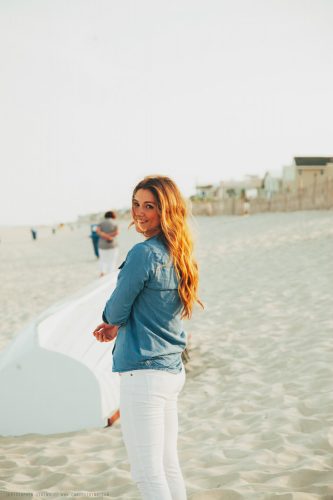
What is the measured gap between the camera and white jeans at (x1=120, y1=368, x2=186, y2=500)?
70.2 inches

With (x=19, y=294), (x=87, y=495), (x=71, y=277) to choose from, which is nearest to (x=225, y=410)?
(x=87, y=495)

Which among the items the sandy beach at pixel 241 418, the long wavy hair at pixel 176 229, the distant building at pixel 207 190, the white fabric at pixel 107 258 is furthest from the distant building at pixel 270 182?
the long wavy hair at pixel 176 229

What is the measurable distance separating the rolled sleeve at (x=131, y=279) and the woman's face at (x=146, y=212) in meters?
0.13

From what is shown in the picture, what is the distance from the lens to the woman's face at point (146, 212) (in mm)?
1866

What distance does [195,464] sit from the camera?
3.15 m

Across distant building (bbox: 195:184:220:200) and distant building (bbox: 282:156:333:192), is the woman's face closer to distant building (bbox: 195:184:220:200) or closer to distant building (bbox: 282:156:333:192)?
distant building (bbox: 282:156:333:192)

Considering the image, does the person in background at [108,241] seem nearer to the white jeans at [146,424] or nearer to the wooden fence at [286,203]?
the white jeans at [146,424]

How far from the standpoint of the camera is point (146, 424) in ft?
5.84

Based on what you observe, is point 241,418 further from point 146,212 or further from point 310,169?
point 310,169

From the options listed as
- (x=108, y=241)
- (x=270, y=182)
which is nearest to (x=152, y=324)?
(x=108, y=241)

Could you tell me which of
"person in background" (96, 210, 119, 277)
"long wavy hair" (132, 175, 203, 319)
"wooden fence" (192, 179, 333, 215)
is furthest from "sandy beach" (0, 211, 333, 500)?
"wooden fence" (192, 179, 333, 215)

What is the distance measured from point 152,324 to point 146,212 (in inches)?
17.7

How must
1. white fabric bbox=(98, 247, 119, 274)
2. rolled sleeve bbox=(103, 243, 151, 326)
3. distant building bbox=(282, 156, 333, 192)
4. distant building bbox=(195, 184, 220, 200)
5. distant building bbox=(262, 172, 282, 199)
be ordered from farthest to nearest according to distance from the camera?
distant building bbox=(195, 184, 220, 200) → distant building bbox=(262, 172, 282, 199) → distant building bbox=(282, 156, 333, 192) → white fabric bbox=(98, 247, 119, 274) → rolled sleeve bbox=(103, 243, 151, 326)

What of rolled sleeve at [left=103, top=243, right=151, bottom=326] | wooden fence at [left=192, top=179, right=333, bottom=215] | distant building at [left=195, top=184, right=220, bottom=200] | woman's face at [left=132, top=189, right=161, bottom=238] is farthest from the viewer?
distant building at [left=195, top=184, right=220, bottom=200]
